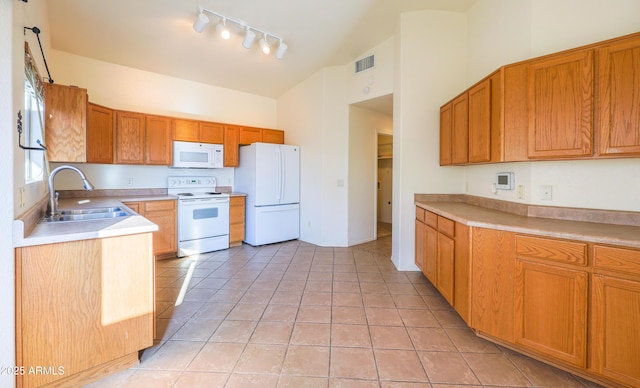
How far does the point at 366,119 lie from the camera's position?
4.84 meters

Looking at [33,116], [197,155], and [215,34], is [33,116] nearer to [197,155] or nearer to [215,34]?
[215,34]

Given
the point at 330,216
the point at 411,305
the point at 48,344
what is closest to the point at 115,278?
the point at 48,344

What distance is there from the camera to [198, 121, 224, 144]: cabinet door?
14.4 ft

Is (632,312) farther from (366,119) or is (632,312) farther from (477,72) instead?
(366,119)

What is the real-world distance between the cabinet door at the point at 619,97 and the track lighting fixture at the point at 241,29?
3.18m

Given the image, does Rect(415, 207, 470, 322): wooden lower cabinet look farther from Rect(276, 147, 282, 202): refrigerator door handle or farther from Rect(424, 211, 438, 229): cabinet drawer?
Rect(276, 147, 282, 202): refrigerator door handle

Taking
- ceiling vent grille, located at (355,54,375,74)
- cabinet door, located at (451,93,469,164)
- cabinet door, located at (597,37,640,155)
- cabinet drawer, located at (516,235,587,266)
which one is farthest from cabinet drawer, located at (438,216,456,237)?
ceiling vent grille, located at (355,54,375,74)

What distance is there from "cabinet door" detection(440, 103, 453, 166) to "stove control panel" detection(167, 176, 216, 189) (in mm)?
3816

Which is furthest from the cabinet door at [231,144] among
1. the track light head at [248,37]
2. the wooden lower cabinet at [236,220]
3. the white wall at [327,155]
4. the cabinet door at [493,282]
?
the cabinet door at [493,282]

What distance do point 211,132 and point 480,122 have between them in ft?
13.0

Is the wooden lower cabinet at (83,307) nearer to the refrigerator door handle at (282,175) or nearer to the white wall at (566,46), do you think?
the white wall at (566,46)

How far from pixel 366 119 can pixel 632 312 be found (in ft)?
13.4

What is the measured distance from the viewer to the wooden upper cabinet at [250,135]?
191 inches

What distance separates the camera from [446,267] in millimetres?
2371
